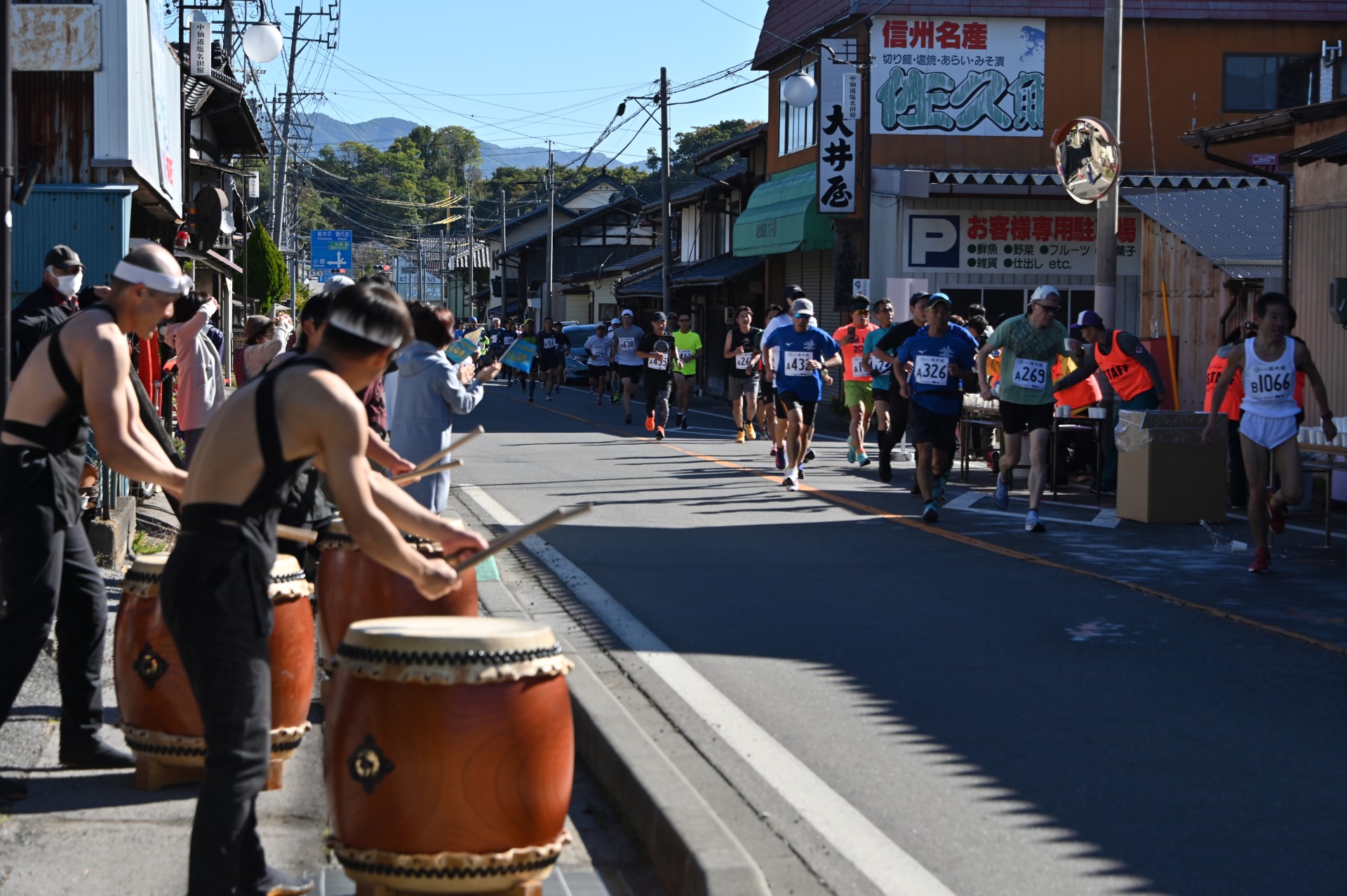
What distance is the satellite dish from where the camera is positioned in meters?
16.2

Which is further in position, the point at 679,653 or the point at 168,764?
the point at 679,653

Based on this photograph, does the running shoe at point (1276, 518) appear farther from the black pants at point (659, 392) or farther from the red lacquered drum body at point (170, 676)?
the black pants at point (659, 392)

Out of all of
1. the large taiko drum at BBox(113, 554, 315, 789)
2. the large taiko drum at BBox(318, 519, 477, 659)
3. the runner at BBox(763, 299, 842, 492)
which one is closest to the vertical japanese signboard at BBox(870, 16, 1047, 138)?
the runner at BBox(763, 299, 842, 492)

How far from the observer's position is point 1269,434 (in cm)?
995

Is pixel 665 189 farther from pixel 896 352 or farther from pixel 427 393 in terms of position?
pixel 427 393

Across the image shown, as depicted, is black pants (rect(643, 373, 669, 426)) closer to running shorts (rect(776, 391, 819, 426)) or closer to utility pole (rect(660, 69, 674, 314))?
running shorts (rect(776, 391, 819, 426))

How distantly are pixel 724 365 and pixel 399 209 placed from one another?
249 ft

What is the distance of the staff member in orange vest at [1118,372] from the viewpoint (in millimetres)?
14547

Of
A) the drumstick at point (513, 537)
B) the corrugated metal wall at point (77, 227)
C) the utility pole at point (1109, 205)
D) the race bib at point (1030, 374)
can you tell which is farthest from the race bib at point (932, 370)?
the drumstick at point (513, 537)

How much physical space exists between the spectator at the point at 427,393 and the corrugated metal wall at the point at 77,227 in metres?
7.31

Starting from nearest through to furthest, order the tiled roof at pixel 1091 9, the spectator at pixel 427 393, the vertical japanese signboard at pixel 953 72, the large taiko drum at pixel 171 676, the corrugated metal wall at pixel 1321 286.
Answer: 1. the large taiko drum at pixel 171 676
2. the spectator at pixel 427 393
3. the corrugated metal wall at pixel 1321 286
4. the tiled roof at pixel 1091 9
5. the vertical japanese signboard at pixel 953 72

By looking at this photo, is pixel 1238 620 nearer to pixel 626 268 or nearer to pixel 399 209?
pixel 626 268

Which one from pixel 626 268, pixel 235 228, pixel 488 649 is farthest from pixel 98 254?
pixel 626 268

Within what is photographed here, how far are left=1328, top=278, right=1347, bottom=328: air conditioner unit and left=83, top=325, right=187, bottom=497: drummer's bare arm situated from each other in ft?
39.2
